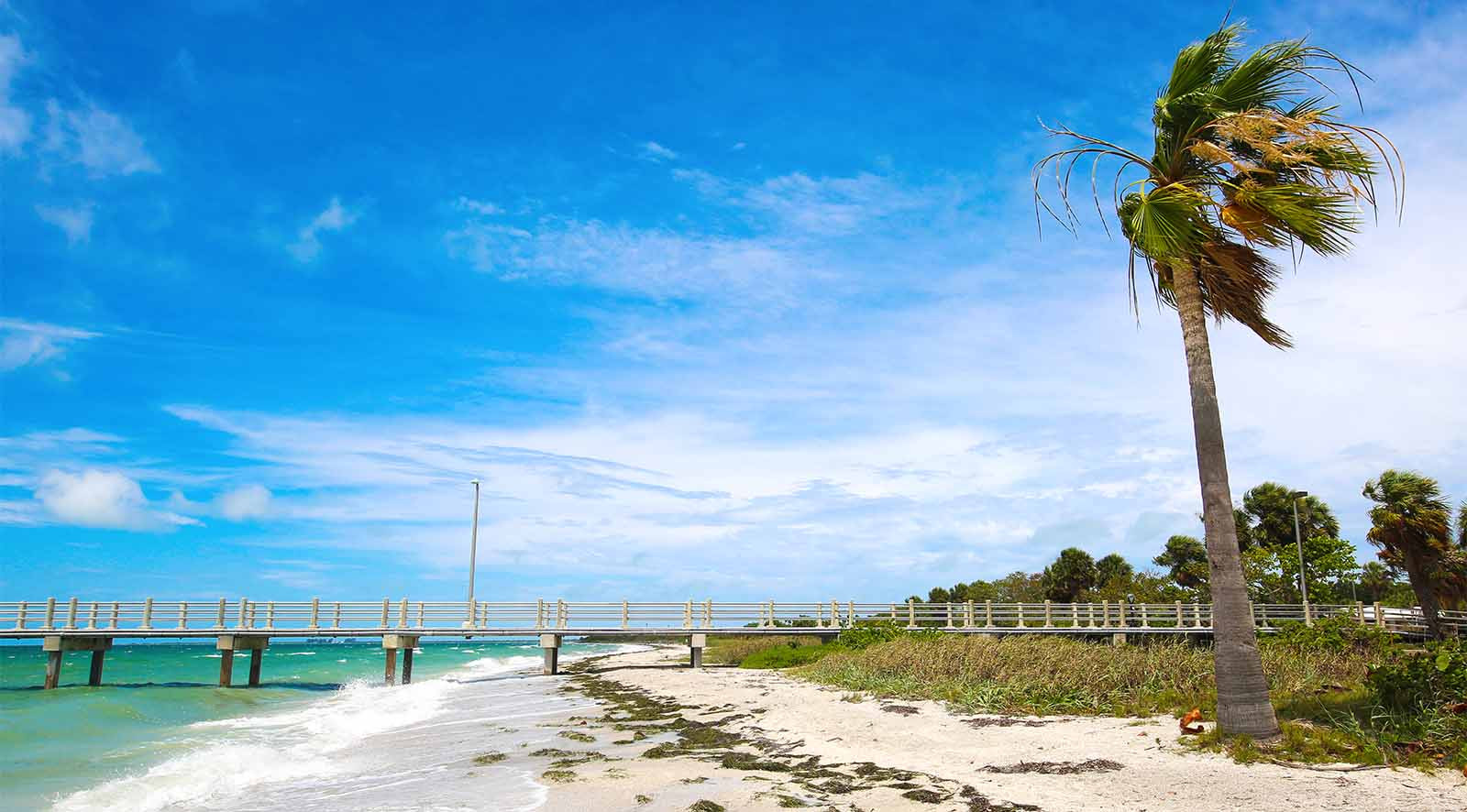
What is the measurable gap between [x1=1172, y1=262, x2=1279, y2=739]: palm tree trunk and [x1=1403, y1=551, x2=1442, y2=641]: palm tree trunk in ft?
94.7

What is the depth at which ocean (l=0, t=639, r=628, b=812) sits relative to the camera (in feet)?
39.0

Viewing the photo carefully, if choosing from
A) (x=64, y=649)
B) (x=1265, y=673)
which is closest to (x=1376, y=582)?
(x=1265, y=673)

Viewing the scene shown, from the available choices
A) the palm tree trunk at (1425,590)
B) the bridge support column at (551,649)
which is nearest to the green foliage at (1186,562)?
the palm tree trunk at (1425,590)

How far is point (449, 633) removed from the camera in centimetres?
3403

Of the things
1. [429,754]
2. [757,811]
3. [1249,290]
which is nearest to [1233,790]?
[757,811]

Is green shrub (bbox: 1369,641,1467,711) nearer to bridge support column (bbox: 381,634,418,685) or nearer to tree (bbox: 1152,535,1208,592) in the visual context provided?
bridge support column (bbox: 381,634,418,685)

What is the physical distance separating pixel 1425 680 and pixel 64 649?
42.1 metres

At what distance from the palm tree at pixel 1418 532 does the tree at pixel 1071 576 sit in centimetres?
2002

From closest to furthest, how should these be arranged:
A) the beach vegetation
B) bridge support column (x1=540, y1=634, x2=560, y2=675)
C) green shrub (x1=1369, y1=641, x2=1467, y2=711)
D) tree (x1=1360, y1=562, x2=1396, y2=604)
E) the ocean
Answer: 1. the beach vegetation
2. green shrub (x1=1369, y1=641, x2=1467, y2=711)
3. the ocean
4. bridge support column (x1=540, y1=634, x2=560, y2=675)
5. tree (x1=1360, y1=562, x2=1396, y2=604)

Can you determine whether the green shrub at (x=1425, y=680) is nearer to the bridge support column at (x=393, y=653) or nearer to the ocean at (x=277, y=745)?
the ocean at (x=277, y=745)

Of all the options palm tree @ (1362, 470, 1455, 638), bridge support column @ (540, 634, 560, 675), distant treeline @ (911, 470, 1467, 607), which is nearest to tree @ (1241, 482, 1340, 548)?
distant treeline @ (911, 470, 1467, 607)

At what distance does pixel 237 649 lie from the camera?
34750mm

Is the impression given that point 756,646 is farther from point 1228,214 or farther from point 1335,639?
point 1228,214

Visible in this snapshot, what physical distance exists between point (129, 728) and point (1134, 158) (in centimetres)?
2465
